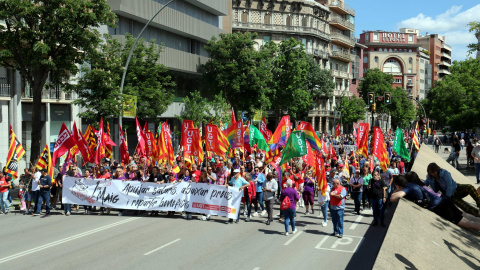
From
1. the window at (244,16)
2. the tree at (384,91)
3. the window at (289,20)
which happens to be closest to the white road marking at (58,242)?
the window at (244,16)

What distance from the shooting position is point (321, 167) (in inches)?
622

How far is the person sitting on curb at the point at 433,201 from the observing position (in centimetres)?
723

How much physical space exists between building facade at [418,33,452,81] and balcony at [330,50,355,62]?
231 feet

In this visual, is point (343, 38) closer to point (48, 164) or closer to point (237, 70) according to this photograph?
point (237, 70)

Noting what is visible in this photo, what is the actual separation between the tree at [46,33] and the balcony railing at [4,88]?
661 centimetres

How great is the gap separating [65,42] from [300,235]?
12.1 metres

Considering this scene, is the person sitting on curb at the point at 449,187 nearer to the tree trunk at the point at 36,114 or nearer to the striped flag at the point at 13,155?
the striped flag at the point at 13,155

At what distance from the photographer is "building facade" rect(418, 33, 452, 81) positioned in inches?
6142

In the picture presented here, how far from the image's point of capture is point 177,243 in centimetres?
1247

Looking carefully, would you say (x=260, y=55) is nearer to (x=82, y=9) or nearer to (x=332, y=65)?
(x=82, y=9)

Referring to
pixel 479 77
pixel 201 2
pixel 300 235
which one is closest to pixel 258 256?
pixel 300 235

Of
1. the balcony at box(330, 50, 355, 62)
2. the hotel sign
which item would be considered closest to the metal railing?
the balcony at box(330, 50, 355, 62)

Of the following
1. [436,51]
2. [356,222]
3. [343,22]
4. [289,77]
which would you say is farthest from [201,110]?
[436,51]

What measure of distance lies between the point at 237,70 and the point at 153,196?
94.2ft
